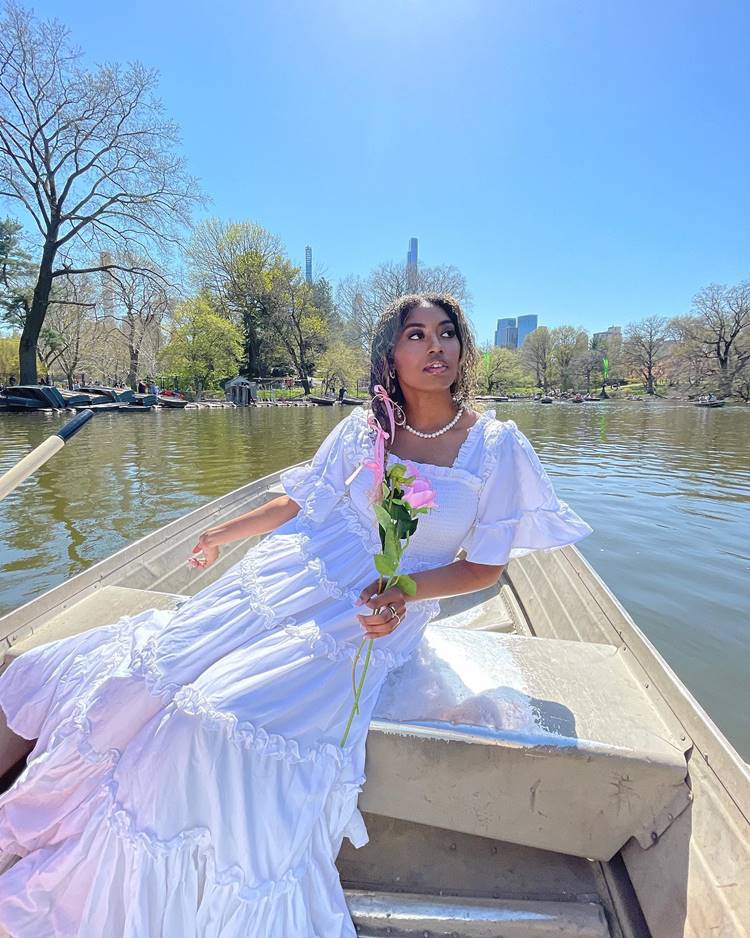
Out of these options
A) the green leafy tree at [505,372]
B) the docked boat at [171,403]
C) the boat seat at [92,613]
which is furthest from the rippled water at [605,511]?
the green leafy tree at [505,372]

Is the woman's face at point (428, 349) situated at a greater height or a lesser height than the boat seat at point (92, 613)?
greater

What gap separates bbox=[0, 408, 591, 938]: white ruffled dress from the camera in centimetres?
109

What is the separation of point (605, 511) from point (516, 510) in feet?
22.6

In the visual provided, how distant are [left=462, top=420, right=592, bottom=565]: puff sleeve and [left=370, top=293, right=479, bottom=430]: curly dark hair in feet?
1.14

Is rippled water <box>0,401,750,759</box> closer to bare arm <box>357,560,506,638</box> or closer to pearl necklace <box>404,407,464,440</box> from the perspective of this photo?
bare arm <box>357,560,506,638</box>

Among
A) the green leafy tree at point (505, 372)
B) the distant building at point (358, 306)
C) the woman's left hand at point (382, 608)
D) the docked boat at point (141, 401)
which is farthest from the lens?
the green leafy tree at point (505, 372)

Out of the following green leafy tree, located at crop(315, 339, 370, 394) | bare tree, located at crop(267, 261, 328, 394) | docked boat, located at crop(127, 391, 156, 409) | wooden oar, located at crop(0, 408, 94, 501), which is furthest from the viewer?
green leafy tree, located at crop(315, 339, 370, 394)

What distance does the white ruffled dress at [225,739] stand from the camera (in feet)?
3.57

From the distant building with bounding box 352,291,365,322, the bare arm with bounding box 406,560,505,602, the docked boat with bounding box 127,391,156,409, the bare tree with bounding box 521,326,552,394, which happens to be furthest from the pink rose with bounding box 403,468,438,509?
the bare tree with bounding box 521,326,552,394

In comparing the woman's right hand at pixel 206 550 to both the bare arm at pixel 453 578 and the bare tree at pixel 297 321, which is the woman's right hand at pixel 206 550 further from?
the bare tree at pixel 297 321

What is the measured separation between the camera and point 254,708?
123 centimetres

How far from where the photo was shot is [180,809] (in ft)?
3.68

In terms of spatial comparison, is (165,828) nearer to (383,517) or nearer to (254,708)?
(254,708)

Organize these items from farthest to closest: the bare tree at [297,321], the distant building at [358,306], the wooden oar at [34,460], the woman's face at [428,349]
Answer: the distant building at [358,306] → the bare tree at [297,321] → the wooden oar at [34,460] → the woman's face at [428,349]
